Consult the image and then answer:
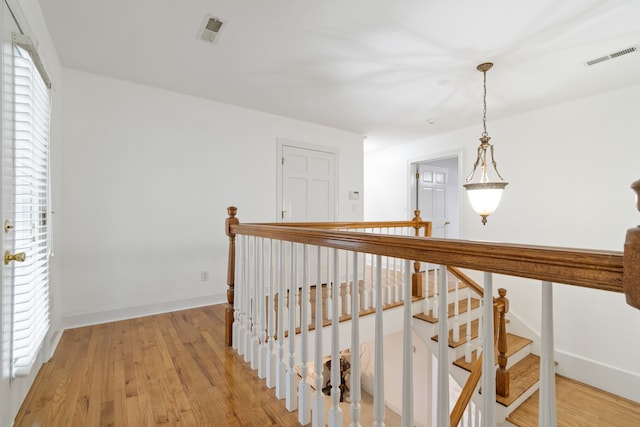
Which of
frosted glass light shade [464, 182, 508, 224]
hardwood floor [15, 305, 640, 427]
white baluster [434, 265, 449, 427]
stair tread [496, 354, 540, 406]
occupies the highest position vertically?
frosted glass light shade [464, 182, 508, 224]

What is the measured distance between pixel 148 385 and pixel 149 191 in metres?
1.97

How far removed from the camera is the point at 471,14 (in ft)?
6.49

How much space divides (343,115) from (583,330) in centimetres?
376

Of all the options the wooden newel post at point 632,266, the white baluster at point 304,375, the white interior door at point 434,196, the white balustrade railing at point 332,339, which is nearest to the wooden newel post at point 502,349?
the white balustrade railing at point 332,339

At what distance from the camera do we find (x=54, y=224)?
8.05 ft

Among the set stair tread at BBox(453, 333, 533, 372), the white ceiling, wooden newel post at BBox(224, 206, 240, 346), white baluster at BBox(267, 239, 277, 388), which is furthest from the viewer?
stair tread at BBox(453, 333, 533, 372)

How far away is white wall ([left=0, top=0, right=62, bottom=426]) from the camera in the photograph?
4.42 ft

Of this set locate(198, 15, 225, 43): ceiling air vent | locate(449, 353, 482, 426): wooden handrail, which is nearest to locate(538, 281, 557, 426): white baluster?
locate(449, 353, 482, 426): wooden handrail

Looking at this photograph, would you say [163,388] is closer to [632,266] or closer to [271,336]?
[271,336]

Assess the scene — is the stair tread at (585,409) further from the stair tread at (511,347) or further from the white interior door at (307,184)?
the white interior door at (307,184)

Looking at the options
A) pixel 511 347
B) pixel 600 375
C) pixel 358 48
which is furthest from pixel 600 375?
pixel 358 48

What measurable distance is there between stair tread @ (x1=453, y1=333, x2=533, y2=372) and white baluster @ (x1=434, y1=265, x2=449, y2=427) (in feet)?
8.55

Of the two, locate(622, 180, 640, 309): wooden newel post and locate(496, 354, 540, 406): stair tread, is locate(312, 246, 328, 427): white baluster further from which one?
locate(496, 354, 540, 406): stair tread

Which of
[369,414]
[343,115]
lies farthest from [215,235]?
[369,414]
